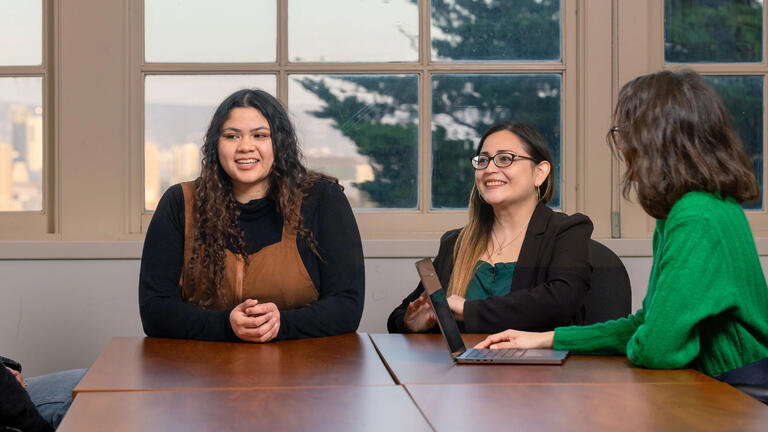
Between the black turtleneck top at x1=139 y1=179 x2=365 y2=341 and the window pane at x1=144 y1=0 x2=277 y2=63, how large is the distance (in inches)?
40.1

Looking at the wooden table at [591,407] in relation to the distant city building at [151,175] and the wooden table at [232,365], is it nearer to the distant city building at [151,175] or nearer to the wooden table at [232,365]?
the wooden table at [232,365]

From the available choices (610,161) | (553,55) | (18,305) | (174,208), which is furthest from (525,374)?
(18,305)

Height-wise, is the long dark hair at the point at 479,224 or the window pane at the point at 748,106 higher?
the window pane at the point at 748,106

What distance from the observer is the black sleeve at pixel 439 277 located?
2.31 meters

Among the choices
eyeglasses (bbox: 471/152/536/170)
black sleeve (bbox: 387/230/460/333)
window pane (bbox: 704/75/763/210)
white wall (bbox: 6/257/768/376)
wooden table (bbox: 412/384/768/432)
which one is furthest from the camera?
window pane (bbox: 704/75/763/210)

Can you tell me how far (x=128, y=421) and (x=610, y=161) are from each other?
234cm

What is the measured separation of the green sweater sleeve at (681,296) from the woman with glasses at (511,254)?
2.14ft

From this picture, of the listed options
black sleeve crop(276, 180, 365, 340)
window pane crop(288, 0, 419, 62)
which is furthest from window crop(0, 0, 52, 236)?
black sleeve crop(276, 180, 365, 340)

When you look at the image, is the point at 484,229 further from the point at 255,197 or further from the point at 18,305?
the point at 18,305

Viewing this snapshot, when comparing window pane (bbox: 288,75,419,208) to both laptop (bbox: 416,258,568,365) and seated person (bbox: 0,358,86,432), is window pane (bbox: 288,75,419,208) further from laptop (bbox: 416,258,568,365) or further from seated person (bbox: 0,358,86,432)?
seated person (bbox: 0,358,86,432)

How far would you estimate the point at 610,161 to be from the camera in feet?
10.1

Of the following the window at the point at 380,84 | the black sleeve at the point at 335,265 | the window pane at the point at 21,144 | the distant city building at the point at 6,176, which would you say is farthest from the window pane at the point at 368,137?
the distant city building at the point at 6,176

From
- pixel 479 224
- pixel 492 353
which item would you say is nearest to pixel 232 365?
pixel 492 353

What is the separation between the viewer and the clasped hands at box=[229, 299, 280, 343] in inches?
74.2
